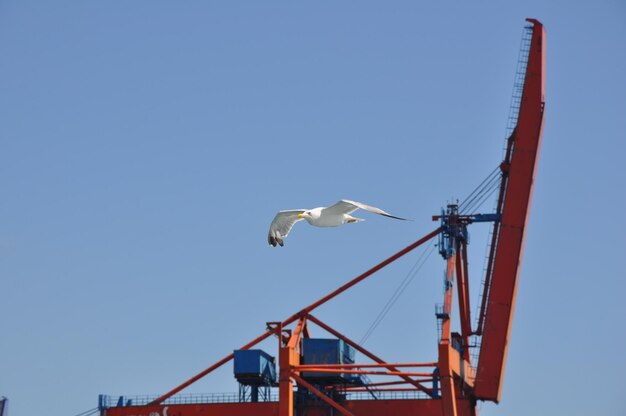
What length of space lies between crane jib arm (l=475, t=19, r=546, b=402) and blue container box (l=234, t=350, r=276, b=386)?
1099 centimetres

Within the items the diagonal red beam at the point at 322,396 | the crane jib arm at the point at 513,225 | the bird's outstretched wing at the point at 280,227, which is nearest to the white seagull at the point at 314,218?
the bird's outstretched wing at the point at 280,227

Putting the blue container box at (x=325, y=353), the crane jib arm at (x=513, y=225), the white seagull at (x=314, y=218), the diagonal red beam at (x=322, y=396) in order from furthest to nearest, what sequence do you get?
the blue container box at (x=325, y=353) < the crane jib arm at (x=513, y=225) < the diagonal red beam at (x=322, y=396) < the white seagull at (x=314, y=218)

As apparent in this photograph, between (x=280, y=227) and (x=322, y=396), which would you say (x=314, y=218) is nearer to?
(x=280, y=227)

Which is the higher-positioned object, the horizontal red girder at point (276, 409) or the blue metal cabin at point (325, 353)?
the blue metal cabin at point (325, 353)

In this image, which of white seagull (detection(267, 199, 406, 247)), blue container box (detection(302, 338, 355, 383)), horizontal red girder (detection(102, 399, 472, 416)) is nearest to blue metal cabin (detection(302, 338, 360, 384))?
blue container box (detection(302, 338, 355, 383))

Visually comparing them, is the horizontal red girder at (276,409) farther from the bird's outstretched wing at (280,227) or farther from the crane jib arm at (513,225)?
the bird's outstretched wing at (280,227)

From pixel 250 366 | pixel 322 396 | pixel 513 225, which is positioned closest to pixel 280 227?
pixel 322 396

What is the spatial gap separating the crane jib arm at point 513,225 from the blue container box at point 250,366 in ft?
36.1

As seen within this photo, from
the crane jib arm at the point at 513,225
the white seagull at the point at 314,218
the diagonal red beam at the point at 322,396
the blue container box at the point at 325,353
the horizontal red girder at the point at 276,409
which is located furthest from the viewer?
the blue container box at the point at 325,353

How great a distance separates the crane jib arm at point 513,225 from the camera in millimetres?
70625

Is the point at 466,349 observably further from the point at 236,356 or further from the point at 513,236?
the point at 236,356

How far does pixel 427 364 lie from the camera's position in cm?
6794

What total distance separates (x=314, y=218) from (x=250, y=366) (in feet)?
51.9

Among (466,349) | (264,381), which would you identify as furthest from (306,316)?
(466,349)
